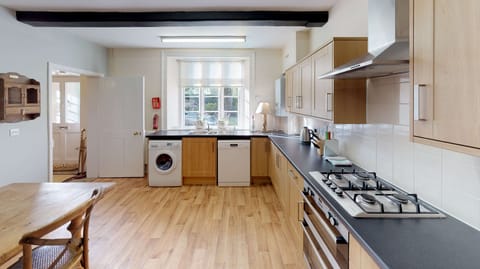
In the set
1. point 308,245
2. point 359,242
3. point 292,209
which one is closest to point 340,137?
point 292,209

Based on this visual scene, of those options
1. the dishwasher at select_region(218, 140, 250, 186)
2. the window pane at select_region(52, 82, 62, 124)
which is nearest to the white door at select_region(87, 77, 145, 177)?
the window pane at select_region(52, 82, 62, 124)

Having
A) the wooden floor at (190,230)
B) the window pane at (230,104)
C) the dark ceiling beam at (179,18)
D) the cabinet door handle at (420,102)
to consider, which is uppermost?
the dark ceiling beam at (179,18)

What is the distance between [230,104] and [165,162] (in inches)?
78.3

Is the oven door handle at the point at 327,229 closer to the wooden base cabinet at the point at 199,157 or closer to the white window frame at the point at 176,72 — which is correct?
the wooden base cabinet at the point at 199,157

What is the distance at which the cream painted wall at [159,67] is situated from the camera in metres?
6.46

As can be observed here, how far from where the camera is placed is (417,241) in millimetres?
1294

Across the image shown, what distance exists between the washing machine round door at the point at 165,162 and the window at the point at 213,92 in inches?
55.5

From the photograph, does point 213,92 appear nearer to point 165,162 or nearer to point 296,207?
point 165,162

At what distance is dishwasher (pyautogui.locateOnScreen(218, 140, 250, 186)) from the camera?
219 inches

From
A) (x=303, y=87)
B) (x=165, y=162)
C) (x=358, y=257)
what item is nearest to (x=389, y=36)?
(x=358, y=257)

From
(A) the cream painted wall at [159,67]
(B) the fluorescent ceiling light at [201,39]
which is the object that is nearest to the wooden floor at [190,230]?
(A) the cream painted wall at [159,67]

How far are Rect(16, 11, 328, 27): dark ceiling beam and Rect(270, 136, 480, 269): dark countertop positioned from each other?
2819 mm

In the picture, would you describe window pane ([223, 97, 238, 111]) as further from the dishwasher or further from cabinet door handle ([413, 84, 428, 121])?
cabinet door handle ([413, 84, 428, 121])

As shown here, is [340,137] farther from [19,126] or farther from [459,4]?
[19,126]
